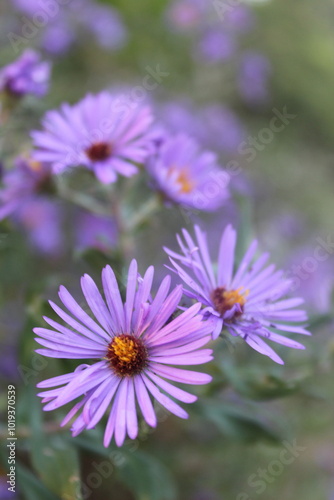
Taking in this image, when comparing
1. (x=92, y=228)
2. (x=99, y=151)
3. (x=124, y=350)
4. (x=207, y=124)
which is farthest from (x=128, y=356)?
(x=207, y=124)

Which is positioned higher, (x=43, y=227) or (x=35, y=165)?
(x=43, y=227)

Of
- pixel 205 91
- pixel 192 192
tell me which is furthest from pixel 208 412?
pixel 205 91

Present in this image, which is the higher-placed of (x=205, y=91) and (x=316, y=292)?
(x=205, y=91)

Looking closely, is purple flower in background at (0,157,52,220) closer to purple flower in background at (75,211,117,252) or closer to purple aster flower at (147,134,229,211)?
purple aster flower at (147,134,229,211)

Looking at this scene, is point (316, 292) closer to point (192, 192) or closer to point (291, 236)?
point (291, 236)

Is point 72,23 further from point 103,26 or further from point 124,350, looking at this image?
point 124,350

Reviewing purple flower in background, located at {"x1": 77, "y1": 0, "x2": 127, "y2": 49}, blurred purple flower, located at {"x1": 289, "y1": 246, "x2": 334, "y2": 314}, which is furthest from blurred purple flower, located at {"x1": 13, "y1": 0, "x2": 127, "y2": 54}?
blurred purple flower, located at {"x1": 289, "y1": 246, "x2": 334, "y2": 314}
